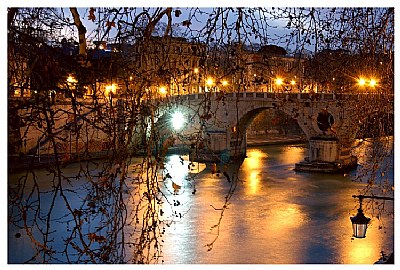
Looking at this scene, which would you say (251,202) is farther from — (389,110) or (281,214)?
(389,110)

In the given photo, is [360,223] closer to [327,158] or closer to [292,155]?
[327,158]

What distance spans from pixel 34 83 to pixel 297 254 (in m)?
3.85

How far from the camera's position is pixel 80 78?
52.2 inches

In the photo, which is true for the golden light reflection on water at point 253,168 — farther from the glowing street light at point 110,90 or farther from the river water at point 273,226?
the glowing street light at point 110,90

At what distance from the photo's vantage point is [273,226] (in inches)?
231

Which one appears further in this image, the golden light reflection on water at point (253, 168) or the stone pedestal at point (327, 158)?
the stone pedestal at point (327, 158)

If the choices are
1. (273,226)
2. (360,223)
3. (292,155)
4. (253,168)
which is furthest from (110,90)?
(292,155)

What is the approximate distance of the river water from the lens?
473 centimetres

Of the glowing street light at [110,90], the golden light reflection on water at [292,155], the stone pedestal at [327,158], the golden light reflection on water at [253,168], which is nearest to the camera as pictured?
the glowing street light at [110,90]

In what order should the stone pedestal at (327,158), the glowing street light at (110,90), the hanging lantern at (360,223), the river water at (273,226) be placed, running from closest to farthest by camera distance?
the glowing street light at (110,90), the hanging lantern at (360,223), the river water at (273,226), the stone pedestal at (327,158)

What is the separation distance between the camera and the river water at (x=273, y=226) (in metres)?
4.73

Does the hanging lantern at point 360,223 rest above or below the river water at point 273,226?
above

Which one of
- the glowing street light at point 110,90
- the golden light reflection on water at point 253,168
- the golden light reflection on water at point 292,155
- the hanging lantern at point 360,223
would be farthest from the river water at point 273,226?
the golden light reflection on water at point 292,155
